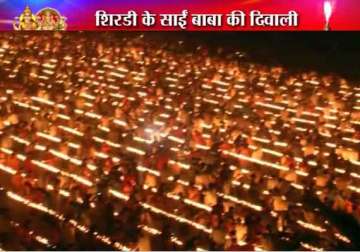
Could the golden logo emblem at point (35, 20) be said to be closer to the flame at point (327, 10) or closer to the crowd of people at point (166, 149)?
the crowd of people at point (166, 149)

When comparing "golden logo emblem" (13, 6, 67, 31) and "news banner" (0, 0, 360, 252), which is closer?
"news banner" (0, 0, 360, 252)

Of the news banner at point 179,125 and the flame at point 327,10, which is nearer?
the news banner at point 179,125

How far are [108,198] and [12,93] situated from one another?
98 centimetres

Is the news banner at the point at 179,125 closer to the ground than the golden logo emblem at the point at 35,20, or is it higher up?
closer to the ground

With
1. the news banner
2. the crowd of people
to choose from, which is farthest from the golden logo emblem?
the crowd of people

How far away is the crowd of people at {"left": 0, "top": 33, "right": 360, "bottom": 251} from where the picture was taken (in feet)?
9.96

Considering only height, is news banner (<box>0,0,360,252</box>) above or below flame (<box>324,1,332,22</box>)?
below

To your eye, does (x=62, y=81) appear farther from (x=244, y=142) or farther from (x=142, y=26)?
(x=244, y=142)

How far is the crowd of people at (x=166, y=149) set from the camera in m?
3.04

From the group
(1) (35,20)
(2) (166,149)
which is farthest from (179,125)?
(1) (35,20)

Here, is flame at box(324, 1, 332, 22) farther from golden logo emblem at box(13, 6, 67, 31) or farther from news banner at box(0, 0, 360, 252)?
golden logo emblem at box(13, 6, 67, 31)

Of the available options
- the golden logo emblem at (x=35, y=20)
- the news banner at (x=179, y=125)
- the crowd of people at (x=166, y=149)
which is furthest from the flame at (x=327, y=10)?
the golden logo emblem at (x=35, y=20)

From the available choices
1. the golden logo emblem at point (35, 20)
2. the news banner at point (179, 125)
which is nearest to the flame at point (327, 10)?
the news banner at point (179, 125)

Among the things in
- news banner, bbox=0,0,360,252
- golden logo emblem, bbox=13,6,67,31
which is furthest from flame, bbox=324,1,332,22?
golden logo emblem, bbox=13,6,67,31
